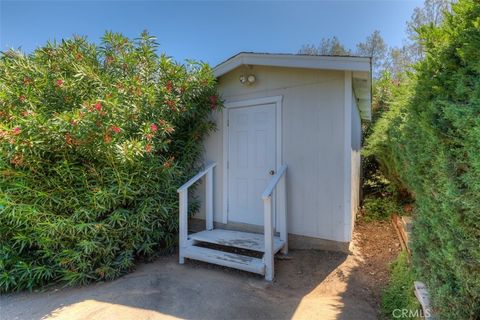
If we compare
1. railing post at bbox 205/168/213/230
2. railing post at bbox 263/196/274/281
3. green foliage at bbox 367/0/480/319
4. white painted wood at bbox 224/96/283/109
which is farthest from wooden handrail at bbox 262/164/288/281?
green foliage at bbox 367/0/480/319

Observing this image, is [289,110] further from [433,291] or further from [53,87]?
[53,87]

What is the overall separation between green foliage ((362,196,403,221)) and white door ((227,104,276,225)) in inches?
105

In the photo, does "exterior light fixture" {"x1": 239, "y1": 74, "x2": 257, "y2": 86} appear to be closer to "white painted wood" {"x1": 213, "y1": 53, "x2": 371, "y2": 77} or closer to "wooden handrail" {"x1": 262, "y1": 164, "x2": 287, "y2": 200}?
"white painted wood" {"x1": 213, "y1": 53, "x2": 371, "y2": 77}

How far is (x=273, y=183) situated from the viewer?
10.7 feet

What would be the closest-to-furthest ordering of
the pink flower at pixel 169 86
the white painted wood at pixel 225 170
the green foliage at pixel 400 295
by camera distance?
the green foliage at pixel 400 295, the pink flower at pixel 169 86, the white painted wood at pixel 225 170

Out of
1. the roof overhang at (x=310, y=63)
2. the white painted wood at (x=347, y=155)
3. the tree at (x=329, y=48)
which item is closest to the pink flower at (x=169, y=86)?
the roof overhang at (x=310, y=63)

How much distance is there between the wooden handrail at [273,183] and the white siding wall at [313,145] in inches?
9.0

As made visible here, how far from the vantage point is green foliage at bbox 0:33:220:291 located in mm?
2779

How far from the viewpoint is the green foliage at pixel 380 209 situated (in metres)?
5.22

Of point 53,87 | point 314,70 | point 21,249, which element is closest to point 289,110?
point 314,70

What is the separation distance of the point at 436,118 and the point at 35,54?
14.9 ft

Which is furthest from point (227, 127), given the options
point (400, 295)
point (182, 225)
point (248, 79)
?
point (400, 295)

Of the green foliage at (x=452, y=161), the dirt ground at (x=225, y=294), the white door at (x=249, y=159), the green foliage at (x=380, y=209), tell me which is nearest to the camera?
the green foliage at (x=452, y=161)

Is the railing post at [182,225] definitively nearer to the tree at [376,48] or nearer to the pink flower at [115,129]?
the pink flower at [115,129]
